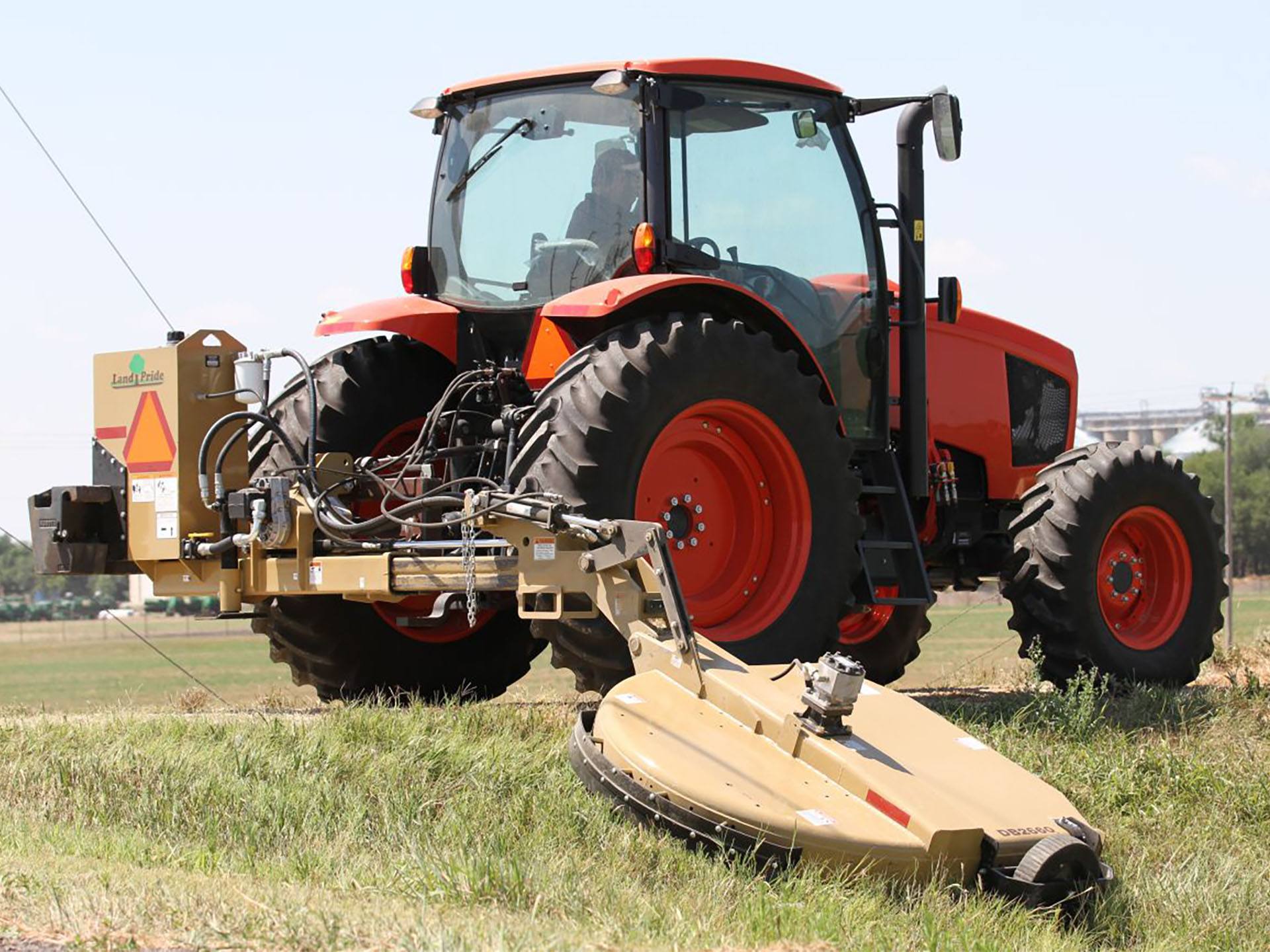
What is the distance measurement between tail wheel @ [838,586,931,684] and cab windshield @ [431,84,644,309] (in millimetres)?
3078

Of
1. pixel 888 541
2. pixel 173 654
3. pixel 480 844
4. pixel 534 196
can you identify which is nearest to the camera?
pixel 480 844

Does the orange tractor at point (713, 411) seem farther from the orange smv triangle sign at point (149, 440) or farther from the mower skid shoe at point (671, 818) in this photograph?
the mower skid shoe at point (671, 818)

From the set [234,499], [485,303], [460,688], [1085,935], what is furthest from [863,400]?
[1085,935]

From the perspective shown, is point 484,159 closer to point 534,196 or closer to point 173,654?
point 534,196

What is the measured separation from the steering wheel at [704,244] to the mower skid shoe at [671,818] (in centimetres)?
293

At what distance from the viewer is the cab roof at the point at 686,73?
7832 mm

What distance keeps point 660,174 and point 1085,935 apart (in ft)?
13.0

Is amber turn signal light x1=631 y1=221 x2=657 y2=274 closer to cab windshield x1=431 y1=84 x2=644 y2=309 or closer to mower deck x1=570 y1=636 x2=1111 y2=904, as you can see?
cab windshield x1=431 y1=84 x2=644 y2=309

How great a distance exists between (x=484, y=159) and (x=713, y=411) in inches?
82.2

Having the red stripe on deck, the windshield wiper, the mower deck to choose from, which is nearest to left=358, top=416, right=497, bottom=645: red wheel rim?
the windshield wiper

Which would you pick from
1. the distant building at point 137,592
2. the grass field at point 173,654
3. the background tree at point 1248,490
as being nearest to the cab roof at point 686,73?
the grass field at point 173,654

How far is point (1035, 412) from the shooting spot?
1051 cm

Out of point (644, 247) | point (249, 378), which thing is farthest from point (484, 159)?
point (249, 378)

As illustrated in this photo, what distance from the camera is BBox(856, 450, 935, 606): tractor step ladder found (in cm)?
796
